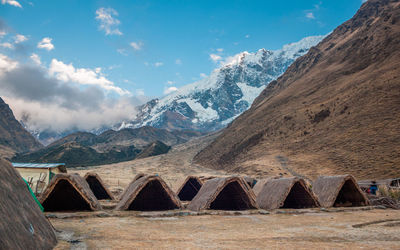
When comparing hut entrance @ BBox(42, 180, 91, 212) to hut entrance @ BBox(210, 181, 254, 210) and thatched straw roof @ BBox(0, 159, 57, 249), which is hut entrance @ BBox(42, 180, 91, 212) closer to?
hut entrance @ BBox(210, 181, 254, 210)

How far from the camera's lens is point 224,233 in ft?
24.0

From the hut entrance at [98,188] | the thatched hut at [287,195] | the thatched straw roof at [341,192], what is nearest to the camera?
the thatched hut at [287,195]

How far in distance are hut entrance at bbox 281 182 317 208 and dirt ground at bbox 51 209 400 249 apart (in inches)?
98.5

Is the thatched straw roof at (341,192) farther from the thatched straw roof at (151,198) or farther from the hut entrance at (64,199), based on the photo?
the hut entrance at (64,199)

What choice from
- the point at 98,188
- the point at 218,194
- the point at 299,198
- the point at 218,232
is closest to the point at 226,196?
the point at 218,194

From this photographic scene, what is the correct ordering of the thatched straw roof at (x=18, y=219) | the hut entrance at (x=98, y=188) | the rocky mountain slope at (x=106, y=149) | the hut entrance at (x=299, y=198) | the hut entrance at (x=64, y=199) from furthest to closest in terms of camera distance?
1. the rocky mountain slope at (x=106, y=149)
2. the hut entrance at (x=98, y=188)
3. the hut entrance at (x=299, y=198)
4. the hut entrance at (x=64, y=199)
5. the thatched straw roof at (x=18, y=219)

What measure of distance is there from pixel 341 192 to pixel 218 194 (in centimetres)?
637

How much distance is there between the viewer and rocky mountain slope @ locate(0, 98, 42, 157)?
14612 centimetres

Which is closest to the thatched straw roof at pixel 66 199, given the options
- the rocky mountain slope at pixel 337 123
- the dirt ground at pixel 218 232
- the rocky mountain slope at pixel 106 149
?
the dirt ground at pixel 218 232

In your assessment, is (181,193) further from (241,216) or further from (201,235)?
(201,235)

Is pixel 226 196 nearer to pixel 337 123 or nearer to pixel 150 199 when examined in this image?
pixel 150 199

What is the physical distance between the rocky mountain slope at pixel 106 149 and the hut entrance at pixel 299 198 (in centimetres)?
6899

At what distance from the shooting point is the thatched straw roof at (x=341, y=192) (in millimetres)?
13125

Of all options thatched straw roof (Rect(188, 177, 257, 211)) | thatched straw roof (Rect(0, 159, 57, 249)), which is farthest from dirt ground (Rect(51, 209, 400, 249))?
thatched straw roof (Rect(188, 177, 257, 211))
